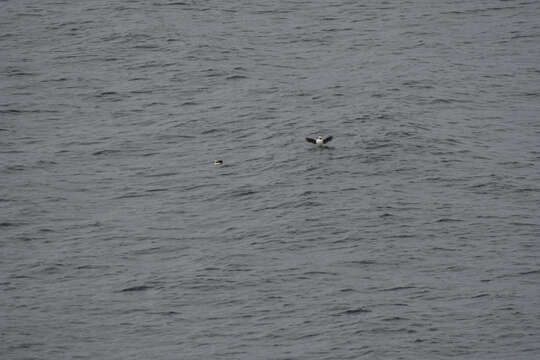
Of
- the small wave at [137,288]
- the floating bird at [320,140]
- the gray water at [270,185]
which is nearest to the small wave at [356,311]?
the gray water at [270,185]

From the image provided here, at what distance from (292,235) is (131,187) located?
9.54 metres

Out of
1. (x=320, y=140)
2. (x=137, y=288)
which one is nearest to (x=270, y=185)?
(x=320, y=140)

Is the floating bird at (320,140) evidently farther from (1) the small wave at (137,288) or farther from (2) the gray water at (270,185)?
(1) the small wave at (137,288)

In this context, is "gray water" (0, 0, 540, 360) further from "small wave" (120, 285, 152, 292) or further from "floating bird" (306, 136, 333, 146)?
"floating bird" (306, 136, 333, 146)

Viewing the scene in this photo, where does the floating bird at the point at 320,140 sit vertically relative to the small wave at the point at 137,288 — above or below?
above

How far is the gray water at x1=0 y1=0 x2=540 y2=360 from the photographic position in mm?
33781

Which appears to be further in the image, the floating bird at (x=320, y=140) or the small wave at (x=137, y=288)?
the floating bird at (x=320, y=140)

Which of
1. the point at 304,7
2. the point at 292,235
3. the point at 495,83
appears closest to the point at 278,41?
the point at 304,7

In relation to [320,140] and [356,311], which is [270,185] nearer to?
[320,140]

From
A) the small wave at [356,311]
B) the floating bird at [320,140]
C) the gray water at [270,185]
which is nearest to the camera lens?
the gray water at [270,185]

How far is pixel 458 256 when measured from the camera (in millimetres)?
38031

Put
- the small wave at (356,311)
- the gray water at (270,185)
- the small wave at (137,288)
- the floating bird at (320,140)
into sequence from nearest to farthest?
the gray water at (270,185), the small wave at (356,311), the small wave at (137,288), the floating bird at (320,140)

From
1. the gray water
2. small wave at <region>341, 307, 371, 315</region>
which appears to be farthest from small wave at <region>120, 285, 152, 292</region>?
small wave at <region>341, 307, 371, 315</region>

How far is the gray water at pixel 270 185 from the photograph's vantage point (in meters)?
33.8
